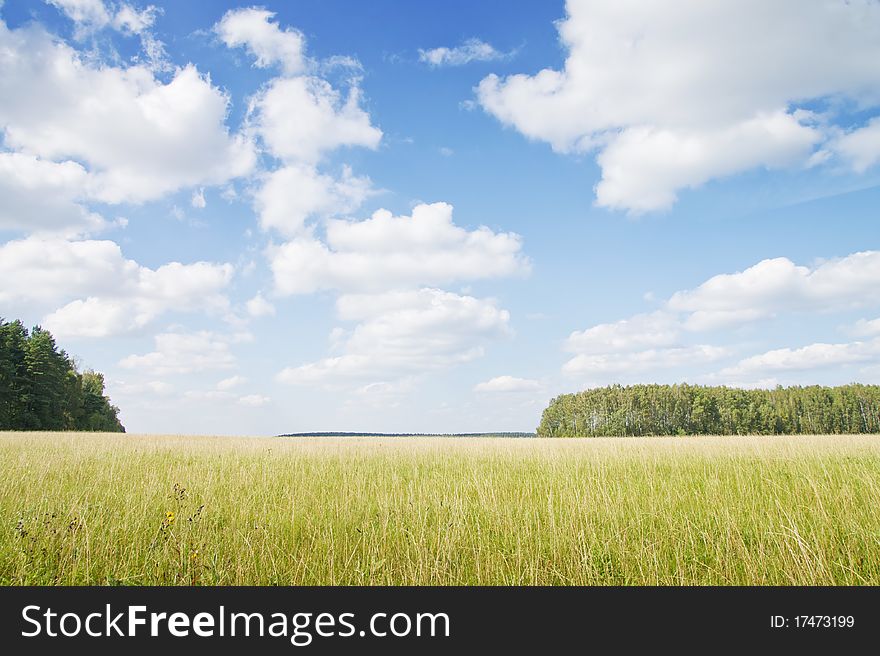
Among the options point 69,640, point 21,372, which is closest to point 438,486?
point 69,640

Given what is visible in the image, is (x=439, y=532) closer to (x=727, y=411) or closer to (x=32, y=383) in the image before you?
(x=32, y=383)

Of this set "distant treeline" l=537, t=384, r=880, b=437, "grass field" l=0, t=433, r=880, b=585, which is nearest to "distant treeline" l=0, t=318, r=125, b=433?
"grass field" l=0, t=433, r=880, b=585

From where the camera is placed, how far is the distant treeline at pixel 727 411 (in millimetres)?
79000

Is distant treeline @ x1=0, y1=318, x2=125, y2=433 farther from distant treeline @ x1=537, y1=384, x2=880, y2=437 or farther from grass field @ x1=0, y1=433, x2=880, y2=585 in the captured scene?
distant treeline @ x1=537, y1=384, x2=880, y2=437

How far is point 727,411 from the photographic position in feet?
260

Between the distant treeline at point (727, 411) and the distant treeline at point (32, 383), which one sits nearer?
the distant treeline at point (32, 383)

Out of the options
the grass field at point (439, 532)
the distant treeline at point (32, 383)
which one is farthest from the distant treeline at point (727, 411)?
the grass field at point (439, 532)

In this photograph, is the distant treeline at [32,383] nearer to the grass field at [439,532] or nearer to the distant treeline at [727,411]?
the grass field at [439,532]

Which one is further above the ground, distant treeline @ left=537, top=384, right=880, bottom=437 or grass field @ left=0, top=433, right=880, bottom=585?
grass field @ left=0, top=433, right=880, bottom=585

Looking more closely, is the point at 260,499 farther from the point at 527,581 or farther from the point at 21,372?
the point at 21,372

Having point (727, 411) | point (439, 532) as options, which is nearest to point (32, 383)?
point (439, 532)

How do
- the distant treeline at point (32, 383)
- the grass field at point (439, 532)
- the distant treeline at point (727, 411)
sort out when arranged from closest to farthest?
the grass field at point (439, 532) → the distant treeline at point (32, 383) → the distant treeline at point (727, 411)

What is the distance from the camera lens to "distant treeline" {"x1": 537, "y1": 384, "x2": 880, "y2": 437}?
259ft

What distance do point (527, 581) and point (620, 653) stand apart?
94 centimetres
